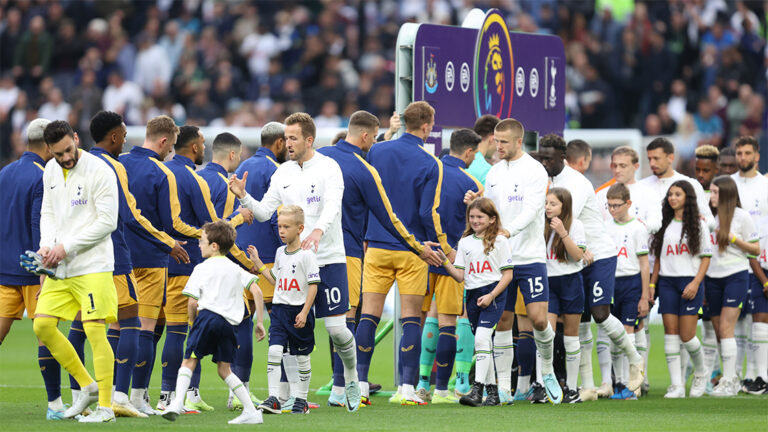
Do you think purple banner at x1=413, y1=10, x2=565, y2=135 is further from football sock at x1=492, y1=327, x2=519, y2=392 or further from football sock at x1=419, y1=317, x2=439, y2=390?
football sock at x1=492, y1=327, x2=519, y2=392

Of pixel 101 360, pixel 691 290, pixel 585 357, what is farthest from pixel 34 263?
pixel 691 290

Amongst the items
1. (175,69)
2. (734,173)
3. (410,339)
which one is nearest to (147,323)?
(410,339)

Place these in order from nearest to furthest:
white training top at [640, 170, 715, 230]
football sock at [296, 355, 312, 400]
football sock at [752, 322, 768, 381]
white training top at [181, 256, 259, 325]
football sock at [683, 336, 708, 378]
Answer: white training top at [181, 256, 259, 325] < football sock at [296, 355, 312, 400] < football sock at [683, 336, 708, 378] < white training top at [640, 170, 715, 230] < football sock at [752, 322, 768, 381]

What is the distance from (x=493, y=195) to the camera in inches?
410

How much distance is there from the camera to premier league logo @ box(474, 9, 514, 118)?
41.2 feet

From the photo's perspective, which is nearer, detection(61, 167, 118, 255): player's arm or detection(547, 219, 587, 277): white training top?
detection(61, 167, 118, 255): player's arm

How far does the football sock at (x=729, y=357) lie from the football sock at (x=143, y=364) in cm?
537

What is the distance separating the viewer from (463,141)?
35.7 ft

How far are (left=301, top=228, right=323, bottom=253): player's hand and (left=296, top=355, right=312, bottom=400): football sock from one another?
32.3 inches

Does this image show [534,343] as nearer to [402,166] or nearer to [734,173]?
[402,166]

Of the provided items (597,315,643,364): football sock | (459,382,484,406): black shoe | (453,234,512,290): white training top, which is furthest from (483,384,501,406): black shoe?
(597,315,643,364): football sock

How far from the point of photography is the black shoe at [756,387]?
39.2ft

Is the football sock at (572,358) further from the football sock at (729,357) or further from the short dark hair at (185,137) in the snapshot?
the short dark hair at (185,137)

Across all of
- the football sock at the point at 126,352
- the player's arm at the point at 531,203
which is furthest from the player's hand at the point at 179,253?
the player's arm at the point at 531,203
